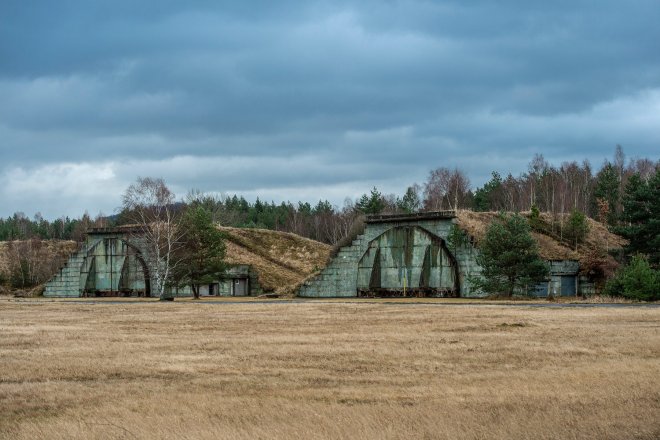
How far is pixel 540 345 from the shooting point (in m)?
25.5

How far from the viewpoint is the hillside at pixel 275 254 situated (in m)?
97.6

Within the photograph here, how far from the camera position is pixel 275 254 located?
10906 centimetres

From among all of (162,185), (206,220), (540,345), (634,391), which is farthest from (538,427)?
(162,185)

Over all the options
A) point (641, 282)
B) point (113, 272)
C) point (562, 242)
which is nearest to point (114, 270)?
point (113, 272)

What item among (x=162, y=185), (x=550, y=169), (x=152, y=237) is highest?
(x=550, y=169)

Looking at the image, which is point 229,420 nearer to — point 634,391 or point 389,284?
point 634,391

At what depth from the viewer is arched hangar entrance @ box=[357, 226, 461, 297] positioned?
7344cm

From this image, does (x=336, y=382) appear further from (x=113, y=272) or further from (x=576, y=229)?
(x=113, y=272)

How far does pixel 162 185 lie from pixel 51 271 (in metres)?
44.0

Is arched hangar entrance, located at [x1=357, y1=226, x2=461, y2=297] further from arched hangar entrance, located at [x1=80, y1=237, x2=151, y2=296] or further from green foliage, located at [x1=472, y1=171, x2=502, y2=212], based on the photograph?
green foliage, located at [x1=472, y1=171, x2=502, y2=212]

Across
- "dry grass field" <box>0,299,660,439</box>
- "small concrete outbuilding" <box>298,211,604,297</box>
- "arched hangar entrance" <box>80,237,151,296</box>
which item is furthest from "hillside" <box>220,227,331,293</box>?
"dry grass field" <box>0,299,660,439</box>

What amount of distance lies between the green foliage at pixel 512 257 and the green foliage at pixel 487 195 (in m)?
78.7

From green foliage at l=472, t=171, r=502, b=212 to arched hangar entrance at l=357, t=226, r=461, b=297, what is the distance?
66.1 metres

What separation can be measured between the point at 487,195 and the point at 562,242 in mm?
70867
